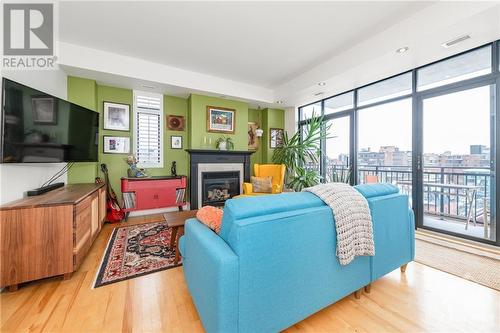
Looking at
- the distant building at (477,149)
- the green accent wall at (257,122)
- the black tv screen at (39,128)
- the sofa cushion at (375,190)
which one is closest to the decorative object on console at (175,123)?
the black tv screen at (39,128)

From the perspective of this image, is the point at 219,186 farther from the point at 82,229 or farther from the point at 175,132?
the point at 82,229

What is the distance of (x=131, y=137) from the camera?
396cm

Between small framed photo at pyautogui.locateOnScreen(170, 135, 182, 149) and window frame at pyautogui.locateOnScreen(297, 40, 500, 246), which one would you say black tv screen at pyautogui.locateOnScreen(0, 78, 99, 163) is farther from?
window frame at pyautogui.locateOnScreen(297, 40, 500, 246)

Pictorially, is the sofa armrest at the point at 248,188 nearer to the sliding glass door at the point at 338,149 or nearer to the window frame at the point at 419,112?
the sliding glass door at the point at 338,149

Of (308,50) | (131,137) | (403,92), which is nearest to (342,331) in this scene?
(308,50)

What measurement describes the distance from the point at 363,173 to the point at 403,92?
1.61 m

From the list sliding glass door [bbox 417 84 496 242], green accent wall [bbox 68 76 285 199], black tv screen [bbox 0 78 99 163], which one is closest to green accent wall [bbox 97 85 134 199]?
green accent wall [bbox 68 76 285 199]

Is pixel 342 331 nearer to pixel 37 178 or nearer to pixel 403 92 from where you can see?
pixel 37 178

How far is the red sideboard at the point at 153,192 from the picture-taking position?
3580 millimetres

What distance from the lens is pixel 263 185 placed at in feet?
13.6

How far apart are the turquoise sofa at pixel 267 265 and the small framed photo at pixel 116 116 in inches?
131

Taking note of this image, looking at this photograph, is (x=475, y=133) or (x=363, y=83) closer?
(x=475, y=133)

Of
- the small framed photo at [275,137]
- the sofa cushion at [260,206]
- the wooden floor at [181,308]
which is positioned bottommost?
the wooden floor at [181,308]

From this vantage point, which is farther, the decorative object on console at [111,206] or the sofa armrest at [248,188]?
the sofa armrest at [248,188]
